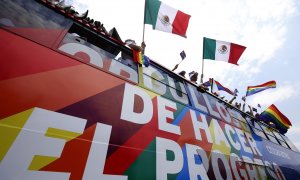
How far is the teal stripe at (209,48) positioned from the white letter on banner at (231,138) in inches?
92.8

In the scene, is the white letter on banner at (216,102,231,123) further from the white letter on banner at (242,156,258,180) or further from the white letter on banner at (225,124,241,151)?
the white letter on banner at (242,156,258,180)

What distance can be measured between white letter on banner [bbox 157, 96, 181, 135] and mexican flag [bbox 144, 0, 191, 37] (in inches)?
92.6

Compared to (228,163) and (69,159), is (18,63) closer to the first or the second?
(69,159)

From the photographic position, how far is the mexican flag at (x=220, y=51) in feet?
20.4

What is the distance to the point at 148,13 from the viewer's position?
5.06 meters

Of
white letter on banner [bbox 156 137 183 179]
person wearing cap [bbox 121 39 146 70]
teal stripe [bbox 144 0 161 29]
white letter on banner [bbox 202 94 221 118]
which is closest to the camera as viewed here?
white letter on banner [bbox 156 137 183 179]

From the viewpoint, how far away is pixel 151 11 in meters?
5.10

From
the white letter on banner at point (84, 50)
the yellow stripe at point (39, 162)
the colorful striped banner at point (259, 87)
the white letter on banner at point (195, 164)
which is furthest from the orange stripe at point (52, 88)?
the colorful striped banner at point (259, 87)

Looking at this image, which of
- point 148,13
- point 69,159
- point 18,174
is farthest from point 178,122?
point 148,13

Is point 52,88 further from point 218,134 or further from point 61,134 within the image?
point 218,134

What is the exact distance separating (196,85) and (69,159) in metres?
3.44

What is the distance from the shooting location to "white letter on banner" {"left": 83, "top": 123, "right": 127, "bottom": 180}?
200 cm

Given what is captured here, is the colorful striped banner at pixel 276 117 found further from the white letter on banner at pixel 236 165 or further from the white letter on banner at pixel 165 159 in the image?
the white letter on banner at pixel 165 159

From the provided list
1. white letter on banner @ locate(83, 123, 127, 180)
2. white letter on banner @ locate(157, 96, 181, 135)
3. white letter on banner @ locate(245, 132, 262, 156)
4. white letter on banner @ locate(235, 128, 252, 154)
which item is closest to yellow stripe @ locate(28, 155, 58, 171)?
white letter on banner @ locate(83, 123, 127, 180)
